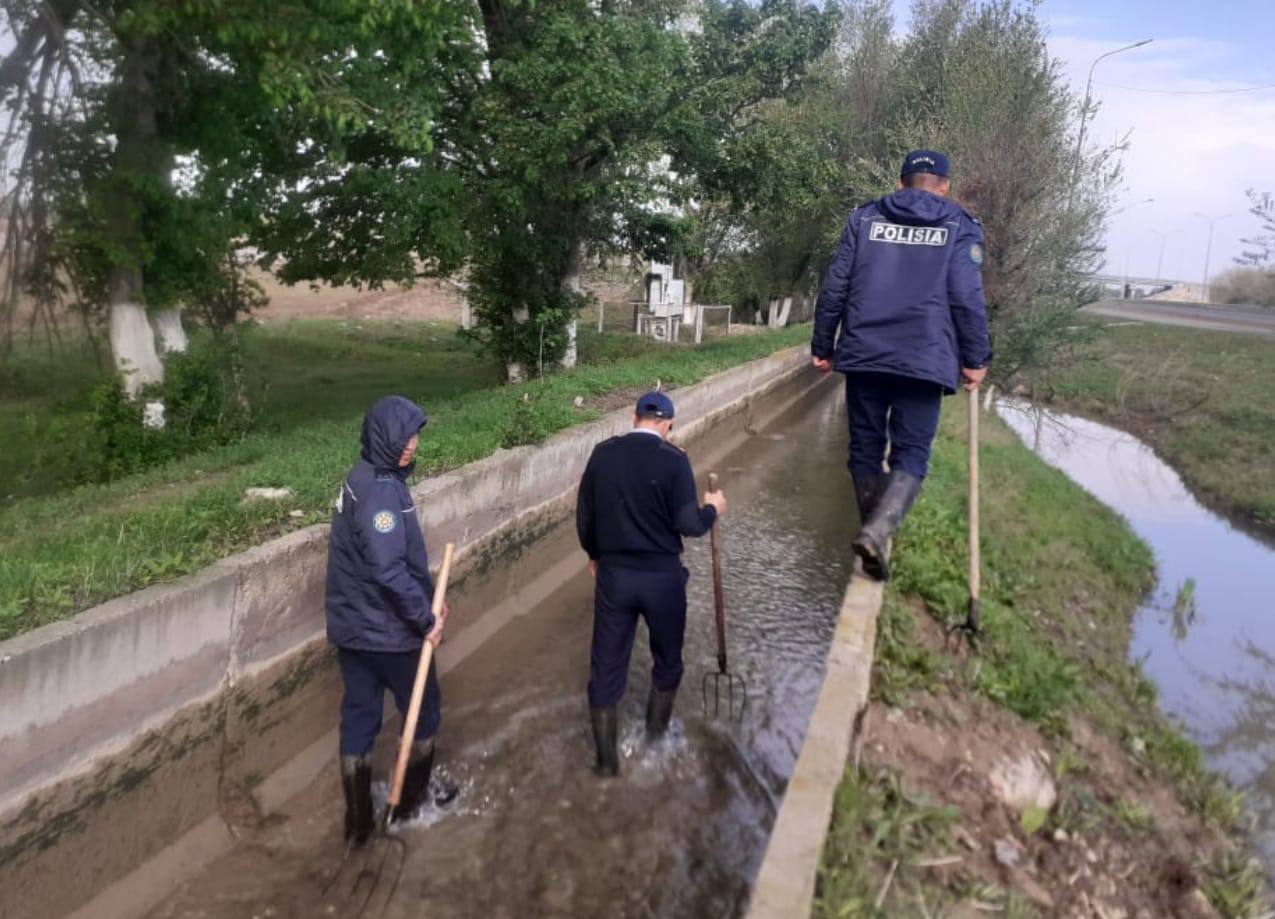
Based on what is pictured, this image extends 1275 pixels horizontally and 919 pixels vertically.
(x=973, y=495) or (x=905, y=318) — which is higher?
(x=905, y=318)

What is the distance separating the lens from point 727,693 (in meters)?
5.92

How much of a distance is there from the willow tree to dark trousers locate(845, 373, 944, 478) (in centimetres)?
469

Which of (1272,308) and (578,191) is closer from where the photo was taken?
(578,191)

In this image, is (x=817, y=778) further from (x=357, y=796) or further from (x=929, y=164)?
(x=929, y=164)

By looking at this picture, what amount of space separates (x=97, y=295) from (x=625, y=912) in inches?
344

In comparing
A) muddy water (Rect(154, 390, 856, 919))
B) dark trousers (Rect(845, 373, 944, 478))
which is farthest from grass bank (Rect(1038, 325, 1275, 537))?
dark trousers (Rect(845, 373, 944, 478))

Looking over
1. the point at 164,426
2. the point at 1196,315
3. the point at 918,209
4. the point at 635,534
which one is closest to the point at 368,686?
the point at 635,534

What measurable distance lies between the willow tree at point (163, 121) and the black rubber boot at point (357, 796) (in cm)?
528

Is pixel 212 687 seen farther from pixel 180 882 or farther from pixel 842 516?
pixel 842 516

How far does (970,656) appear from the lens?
5.25 meters

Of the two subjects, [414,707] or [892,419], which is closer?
[414,707]

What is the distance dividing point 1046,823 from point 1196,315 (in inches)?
1612

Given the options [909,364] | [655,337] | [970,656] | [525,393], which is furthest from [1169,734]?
[655,337]

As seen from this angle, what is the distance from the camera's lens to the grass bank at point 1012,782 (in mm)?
3242
